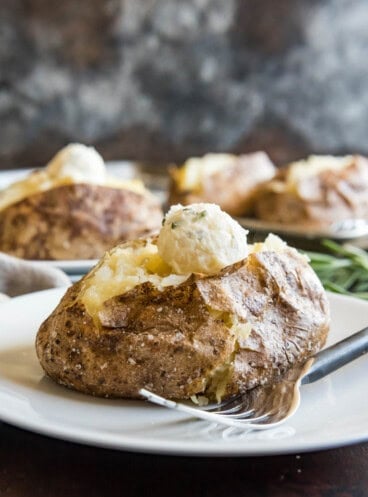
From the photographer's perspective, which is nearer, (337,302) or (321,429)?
(321,429)

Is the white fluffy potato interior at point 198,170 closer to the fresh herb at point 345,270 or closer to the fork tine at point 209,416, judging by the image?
the fresh herb at point 345,270

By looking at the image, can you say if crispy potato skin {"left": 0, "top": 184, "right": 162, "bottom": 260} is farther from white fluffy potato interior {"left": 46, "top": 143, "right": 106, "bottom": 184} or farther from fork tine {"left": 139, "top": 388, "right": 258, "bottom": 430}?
fork tine {"left": 139, "top": 388, "right": 258, "bottom": 430}

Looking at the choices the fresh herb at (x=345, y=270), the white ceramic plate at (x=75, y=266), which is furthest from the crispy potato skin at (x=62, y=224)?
the fresh herb at (x=345, y=270)

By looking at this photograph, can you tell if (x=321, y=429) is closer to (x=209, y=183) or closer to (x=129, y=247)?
(x=129, y=247)

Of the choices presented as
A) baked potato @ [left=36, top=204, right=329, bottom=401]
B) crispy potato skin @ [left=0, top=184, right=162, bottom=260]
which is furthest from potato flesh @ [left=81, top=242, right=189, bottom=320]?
crispy potato skin @ [left=0, top=184, right=162, bottom=260]

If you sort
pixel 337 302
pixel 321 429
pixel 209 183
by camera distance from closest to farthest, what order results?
pixel 321 429 < pixel 337 302 < pixel 209 183

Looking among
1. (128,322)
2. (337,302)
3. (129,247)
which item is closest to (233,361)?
(128,322)
